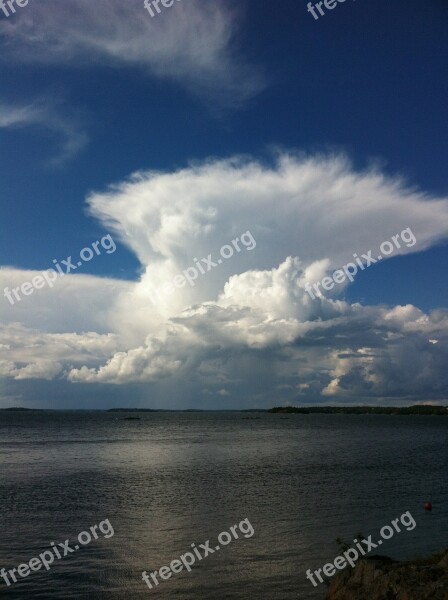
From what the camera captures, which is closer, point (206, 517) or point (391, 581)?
point (391, 581)

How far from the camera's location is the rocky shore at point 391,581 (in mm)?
15180

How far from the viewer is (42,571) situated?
969 inches

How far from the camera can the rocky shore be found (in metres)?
15.2

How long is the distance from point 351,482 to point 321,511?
15.1 metres

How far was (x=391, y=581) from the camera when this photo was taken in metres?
16.5

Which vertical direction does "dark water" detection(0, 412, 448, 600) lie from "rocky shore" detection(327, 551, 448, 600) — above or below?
above

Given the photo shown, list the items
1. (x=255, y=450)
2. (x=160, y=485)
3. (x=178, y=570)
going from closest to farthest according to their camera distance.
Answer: (x=178, y=570) → (x=160, y=485) → (x=255, y=450)

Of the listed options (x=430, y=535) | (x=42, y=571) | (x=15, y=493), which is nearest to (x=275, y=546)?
(x=430, y=535)

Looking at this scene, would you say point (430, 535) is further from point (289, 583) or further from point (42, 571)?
point (42, 571)

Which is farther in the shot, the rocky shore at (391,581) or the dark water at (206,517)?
the dark water at (206,517)

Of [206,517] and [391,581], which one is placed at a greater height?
[206,517]

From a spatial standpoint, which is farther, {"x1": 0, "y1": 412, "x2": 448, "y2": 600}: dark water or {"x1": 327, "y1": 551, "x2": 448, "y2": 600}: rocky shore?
{"x1": 0, "y1": 412, "x2": 448, "y2": 600}: dark water

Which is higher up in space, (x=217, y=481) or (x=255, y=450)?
(x=255, y=450)

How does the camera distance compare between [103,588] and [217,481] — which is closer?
[103,588]
